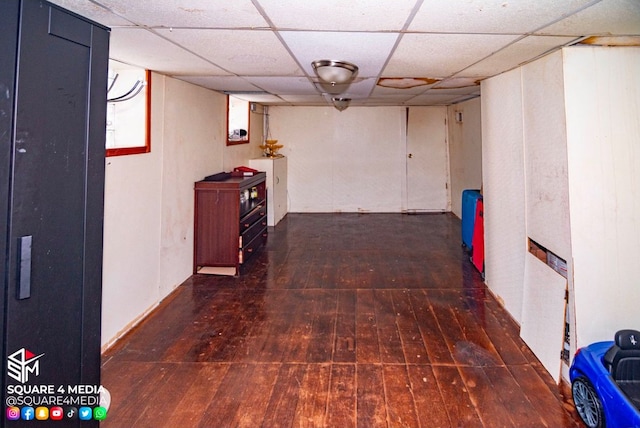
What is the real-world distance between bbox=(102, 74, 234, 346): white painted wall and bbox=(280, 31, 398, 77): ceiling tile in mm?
1476

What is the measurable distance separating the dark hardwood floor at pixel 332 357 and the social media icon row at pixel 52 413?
337 millimetres

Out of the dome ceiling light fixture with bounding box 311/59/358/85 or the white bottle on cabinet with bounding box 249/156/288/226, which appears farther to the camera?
the white bottle on cabinet with bounding box 249/156/288/226

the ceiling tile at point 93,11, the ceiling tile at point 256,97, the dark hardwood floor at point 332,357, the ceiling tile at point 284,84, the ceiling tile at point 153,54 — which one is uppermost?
the ceiling tile at point 256,97

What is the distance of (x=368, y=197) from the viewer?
815cm

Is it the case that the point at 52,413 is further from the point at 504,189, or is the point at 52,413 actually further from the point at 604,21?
the point at 504,189

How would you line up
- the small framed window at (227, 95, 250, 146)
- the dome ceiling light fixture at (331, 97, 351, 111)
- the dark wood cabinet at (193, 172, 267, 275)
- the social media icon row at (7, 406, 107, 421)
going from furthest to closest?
the dome ceiling light fixture at (331, 97, 351, 111) < the small framed window at (227, 95, 250, 146) < the dark wood cabinet at (193, 172, 267, 275) < the social media icon row at (7, 406, 107, 421)

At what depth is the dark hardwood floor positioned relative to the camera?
78.2 inches

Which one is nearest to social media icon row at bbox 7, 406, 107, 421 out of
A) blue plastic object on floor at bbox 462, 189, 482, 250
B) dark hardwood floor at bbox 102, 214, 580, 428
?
dark hardwood floor at bbox 102, 214, 580, 428

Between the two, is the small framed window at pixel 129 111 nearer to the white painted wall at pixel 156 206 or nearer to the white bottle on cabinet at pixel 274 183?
the white painted wall at pixel 156 206

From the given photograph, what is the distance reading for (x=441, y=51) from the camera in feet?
8.45

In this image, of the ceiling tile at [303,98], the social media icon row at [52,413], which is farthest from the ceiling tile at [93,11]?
the ceiling tile at [303,98]

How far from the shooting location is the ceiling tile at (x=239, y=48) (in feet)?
7.16

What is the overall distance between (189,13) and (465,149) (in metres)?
6.03

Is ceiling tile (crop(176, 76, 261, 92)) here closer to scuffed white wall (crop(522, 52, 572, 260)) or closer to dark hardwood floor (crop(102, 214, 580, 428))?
dark hardwood floor (crop(102, 214, 580, 428))
